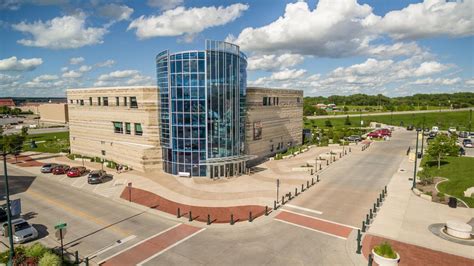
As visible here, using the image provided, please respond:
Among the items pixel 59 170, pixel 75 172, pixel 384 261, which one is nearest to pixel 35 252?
pixel 384 261

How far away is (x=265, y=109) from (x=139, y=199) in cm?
2530

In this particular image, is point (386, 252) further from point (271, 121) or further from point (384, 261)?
point (271, 121)

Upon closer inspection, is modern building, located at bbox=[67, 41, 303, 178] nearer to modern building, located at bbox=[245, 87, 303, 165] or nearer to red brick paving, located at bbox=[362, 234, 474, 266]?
modern building, located at bbox=[245, 87, 303, 165]

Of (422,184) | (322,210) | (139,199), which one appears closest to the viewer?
(322,210)

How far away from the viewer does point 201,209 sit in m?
24.9

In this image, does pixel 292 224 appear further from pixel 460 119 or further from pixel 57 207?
pixel 460 119

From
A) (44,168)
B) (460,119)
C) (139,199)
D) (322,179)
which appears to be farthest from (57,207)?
(460,119)

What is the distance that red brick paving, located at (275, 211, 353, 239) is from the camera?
67.2ft

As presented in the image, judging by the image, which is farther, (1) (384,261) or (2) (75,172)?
(2) (75,172)

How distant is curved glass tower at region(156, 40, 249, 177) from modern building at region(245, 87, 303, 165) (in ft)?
19.3

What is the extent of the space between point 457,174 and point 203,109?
Result: 102ft

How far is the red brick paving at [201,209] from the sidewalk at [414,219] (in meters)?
9.25

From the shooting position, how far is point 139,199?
90.4ft

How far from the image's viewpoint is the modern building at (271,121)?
4231 cm
